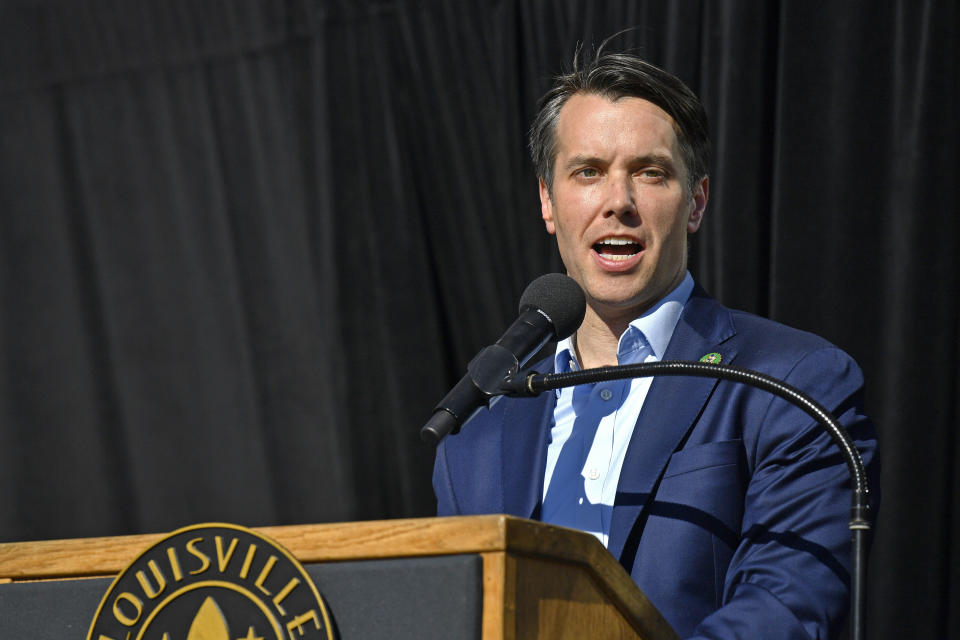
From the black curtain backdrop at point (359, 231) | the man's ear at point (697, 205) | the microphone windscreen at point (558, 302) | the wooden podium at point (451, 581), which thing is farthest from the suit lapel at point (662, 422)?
the black curtain backdrop at point (359, 231)

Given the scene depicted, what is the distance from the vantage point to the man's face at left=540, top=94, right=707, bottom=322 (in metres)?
1.94

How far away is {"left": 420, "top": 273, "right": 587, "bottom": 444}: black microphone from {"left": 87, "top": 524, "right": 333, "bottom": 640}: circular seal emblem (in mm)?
226

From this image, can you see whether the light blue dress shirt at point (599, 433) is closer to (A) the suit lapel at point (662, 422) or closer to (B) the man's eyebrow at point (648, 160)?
(A) the suit lapel at point (662, 422)

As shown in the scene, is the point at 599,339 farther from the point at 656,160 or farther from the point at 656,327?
the point at 656,160

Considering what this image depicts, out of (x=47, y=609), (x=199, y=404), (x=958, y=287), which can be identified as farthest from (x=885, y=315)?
(x=199, y=404)

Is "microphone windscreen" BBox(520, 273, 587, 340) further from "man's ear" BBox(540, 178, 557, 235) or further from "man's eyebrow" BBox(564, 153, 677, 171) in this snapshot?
"man's ear" BBox(540, 178, 557, 235)

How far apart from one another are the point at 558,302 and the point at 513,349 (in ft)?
0.35

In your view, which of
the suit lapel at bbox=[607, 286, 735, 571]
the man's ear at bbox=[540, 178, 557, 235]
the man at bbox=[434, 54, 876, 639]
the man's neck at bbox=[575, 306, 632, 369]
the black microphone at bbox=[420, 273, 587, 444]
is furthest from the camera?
the man's ear at bbox=[540, 178, 557, 235]

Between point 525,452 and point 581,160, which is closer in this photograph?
point 525,452

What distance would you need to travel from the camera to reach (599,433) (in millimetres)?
1878

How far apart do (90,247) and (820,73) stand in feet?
7.33

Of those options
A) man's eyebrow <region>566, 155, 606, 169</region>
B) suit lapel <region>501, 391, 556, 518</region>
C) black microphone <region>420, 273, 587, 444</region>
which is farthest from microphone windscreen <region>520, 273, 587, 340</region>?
man's eyebrow <region>566, 155, 606, 169</region>

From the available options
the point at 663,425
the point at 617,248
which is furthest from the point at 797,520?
the point at 617,248

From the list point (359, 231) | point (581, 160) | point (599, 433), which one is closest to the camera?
point (599, 433)
